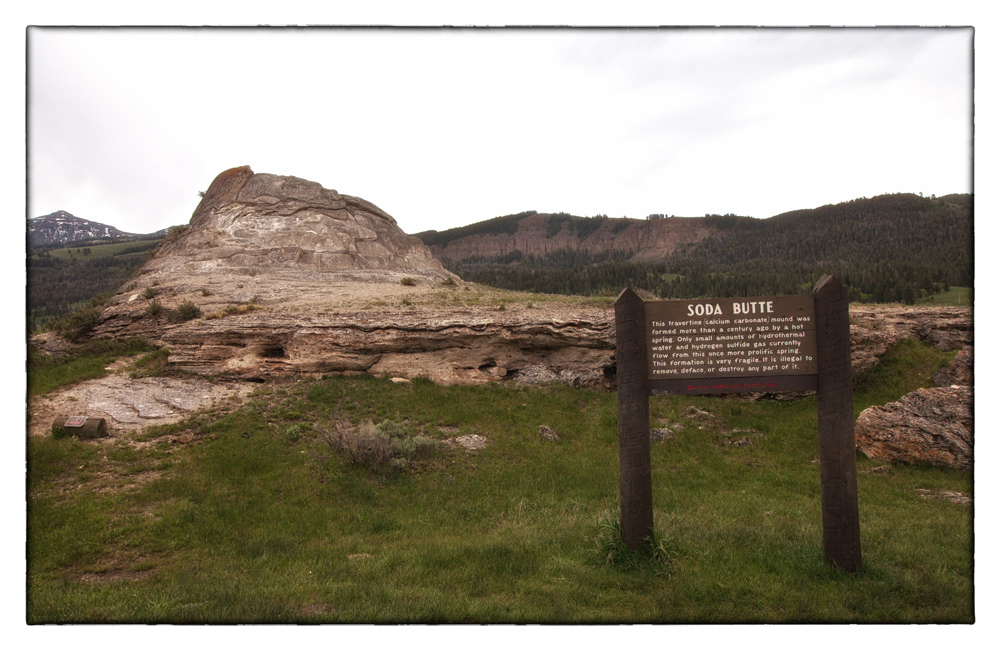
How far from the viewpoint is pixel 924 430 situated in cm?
1102

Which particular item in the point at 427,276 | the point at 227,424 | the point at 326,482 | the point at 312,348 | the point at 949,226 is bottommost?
the point at 326,482

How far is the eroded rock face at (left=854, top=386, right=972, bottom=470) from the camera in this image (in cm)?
1073

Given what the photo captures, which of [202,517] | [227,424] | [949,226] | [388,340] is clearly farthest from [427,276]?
[949,226]

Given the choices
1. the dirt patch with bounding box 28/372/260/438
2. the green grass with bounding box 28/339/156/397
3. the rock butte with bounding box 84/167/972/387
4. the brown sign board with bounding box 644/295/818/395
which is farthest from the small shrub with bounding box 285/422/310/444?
the brown sign board with bounding box 644/295/818/395

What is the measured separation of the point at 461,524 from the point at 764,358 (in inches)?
221

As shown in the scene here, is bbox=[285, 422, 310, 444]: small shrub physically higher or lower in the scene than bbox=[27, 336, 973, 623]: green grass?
higher

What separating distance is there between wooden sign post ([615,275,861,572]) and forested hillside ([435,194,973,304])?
34.9 meters

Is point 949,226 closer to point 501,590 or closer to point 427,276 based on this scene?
point 427,276

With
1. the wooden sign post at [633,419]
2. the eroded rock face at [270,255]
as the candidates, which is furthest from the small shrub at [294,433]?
the wooden sign post at [633,419]

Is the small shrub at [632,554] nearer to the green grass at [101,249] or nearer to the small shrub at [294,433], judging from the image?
the small shrub at [294,433]

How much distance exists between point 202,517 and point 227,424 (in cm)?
474

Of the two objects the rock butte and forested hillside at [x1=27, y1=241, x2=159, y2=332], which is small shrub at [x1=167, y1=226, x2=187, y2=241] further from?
the rock butte

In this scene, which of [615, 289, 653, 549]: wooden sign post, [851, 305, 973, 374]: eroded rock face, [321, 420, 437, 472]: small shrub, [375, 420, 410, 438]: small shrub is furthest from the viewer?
[851, 305, 973, 374]: eroded rock face

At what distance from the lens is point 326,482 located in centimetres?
1027
